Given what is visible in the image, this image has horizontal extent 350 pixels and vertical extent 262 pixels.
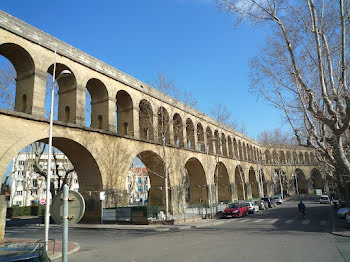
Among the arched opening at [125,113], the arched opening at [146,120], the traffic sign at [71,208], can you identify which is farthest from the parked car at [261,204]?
the traffic sign at [71,208]

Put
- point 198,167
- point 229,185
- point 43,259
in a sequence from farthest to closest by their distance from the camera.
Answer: point 229,185 < point 198,167 < point 43,259

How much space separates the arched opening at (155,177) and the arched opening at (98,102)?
5.81 meters

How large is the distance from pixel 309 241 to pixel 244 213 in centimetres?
1502

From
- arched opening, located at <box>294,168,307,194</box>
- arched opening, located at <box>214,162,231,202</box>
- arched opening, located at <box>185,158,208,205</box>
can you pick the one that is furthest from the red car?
arched opening, located at <box>294,168,307,194</box>

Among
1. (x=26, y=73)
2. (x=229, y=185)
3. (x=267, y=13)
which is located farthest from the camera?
(x=229, y=185)

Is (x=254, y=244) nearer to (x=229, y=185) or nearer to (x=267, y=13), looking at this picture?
(x=267, y=13)

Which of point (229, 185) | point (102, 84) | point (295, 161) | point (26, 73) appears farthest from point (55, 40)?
point (295, 161)

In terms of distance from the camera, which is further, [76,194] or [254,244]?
[254,244]

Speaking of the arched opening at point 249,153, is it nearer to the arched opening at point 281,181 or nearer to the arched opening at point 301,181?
the arched opening at point 281,181

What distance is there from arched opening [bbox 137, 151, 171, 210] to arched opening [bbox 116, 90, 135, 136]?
3.03 meters

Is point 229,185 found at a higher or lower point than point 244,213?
higher

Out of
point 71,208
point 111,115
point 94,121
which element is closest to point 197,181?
point 111,115

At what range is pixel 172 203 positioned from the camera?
25594 millimetres

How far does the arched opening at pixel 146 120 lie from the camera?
25.3 m
